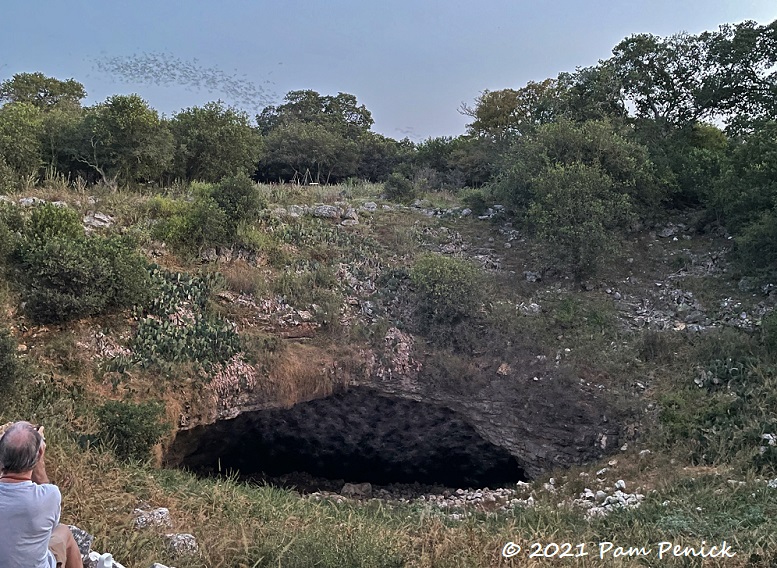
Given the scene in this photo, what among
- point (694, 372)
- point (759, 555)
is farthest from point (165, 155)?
point (759, 555)

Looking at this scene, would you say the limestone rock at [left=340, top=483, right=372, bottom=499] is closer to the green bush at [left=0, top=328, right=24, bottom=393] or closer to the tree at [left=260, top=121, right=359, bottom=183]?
the green bush at [left=0, top=328, right=24, bottom=393]

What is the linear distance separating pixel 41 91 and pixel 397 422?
19513mm

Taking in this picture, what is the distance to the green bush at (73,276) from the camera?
792 cm

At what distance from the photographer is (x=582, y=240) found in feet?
37.7

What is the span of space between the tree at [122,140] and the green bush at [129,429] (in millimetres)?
7717

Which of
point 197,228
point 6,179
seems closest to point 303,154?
point 197,228

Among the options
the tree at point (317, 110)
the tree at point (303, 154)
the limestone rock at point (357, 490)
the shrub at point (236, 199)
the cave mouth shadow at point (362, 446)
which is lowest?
the limestone rock at point (357, 490)

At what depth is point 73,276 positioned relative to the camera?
8.02 metres

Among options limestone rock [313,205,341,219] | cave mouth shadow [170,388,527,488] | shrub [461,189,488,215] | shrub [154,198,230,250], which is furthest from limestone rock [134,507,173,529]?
shrub [461,189,488,215]

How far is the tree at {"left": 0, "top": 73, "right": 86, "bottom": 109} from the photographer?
64.2 feet

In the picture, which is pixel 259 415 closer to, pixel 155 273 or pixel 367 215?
pixel 155 273

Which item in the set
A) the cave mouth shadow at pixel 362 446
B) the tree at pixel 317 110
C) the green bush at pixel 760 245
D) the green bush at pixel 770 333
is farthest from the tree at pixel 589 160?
the tree at pixel 317 110

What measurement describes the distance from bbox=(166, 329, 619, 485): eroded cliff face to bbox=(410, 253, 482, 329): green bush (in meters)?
0.75

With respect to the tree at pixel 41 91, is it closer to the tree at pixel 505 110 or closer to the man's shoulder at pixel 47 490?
the tree at pixel 505 110
